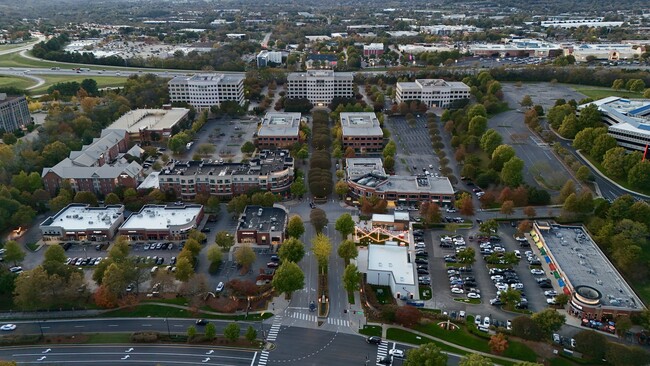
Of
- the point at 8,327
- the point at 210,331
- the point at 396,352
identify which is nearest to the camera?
the point at 396,352

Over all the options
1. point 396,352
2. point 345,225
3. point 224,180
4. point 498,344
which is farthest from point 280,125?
point 498,344

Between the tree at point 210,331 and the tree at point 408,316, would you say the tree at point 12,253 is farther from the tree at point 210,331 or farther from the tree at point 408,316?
the tree at point 408,316

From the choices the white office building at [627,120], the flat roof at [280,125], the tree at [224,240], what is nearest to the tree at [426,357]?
the tree at [224,240]

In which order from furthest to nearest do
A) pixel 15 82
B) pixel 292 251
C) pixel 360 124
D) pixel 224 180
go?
pixel 15 82 < pixel 360 124 < pixel 224 180 < pixel 292 251

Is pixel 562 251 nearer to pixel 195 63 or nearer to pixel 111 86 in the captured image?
pixel 111 86

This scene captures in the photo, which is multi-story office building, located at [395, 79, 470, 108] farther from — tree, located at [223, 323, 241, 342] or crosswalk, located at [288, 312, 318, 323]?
tree, located at [223, 323, 241, 342]

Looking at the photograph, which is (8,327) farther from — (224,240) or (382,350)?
(382,350)

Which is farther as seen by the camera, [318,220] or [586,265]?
[318,220]

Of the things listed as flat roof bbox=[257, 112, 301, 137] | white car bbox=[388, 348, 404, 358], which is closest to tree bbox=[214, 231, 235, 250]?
white car bbox=[388, 348, 404, 358]

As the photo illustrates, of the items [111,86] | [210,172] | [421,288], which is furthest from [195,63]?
[421,288]
